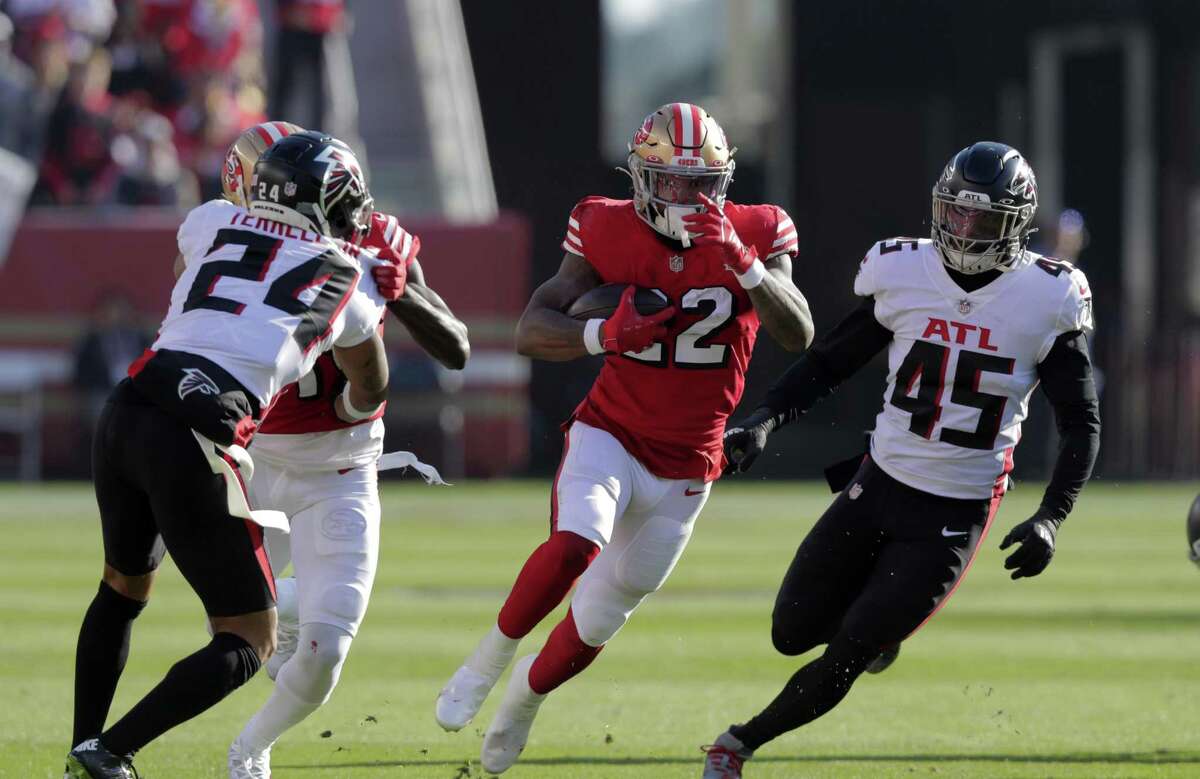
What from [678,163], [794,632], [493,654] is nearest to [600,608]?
[493,654]

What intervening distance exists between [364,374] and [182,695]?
108 centimetres

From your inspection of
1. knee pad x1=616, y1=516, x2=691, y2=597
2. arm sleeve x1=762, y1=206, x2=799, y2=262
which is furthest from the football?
knee pad x1=616, y1=516, x2=691, y2=597

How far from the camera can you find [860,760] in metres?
6.35

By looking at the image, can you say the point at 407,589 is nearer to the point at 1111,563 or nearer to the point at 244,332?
the point at 1111,563

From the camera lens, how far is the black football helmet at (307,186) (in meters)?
5.33

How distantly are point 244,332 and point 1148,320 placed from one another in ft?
60.1

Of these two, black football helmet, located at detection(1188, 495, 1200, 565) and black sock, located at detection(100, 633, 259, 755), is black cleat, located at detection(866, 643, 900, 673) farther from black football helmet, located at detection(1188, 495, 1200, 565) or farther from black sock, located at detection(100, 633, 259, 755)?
black sock, located at detection(100, 633, 259, 755)

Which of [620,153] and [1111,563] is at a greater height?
[620,153]

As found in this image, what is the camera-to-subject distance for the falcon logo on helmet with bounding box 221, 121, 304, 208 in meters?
6.24

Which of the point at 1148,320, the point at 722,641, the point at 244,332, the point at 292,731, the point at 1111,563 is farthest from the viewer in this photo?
the point at 1148,320

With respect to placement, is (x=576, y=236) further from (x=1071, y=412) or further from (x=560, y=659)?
(x=1071, y=412)

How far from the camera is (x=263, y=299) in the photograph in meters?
5.15

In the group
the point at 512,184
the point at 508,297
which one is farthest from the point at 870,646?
the point at 512,184

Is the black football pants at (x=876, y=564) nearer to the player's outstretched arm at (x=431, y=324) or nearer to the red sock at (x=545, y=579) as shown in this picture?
the red sock at (x=545, y=579)
